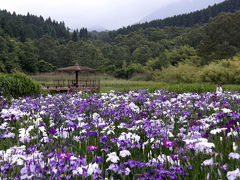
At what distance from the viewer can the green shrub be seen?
8680 mm

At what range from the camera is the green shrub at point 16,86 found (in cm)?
868

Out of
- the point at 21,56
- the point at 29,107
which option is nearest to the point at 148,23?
the point at 21,56

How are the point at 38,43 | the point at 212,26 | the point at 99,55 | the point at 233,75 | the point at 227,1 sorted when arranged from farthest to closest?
the point at 227,1 < the point at 38,43 < the point at 99,55 < the point at 212,26 < the point at 233,75

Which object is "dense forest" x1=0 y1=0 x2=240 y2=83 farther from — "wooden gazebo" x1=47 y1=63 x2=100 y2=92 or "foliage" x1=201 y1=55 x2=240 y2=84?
"wooden gazebo" x1=47 y1=63 x2=100 y2=92

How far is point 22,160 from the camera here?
190 centimetres

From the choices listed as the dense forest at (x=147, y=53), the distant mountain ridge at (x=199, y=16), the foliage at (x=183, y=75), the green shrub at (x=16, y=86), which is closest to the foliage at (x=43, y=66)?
the dense forest at (x=147, y=53)

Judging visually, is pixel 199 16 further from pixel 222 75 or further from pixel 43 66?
pixel 222 75

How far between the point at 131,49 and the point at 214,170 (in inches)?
2479

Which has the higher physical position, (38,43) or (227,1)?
(227,1)

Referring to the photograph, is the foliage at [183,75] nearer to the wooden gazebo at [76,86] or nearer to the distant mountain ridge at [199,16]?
the wooden gazebo at [76,86]

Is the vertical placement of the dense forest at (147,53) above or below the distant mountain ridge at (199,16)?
below

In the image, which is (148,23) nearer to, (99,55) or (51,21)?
(51,21)

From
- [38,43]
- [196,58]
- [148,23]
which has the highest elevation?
[148,23]

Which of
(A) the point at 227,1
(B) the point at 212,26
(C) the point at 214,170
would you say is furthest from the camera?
(A) the point at 227,1
